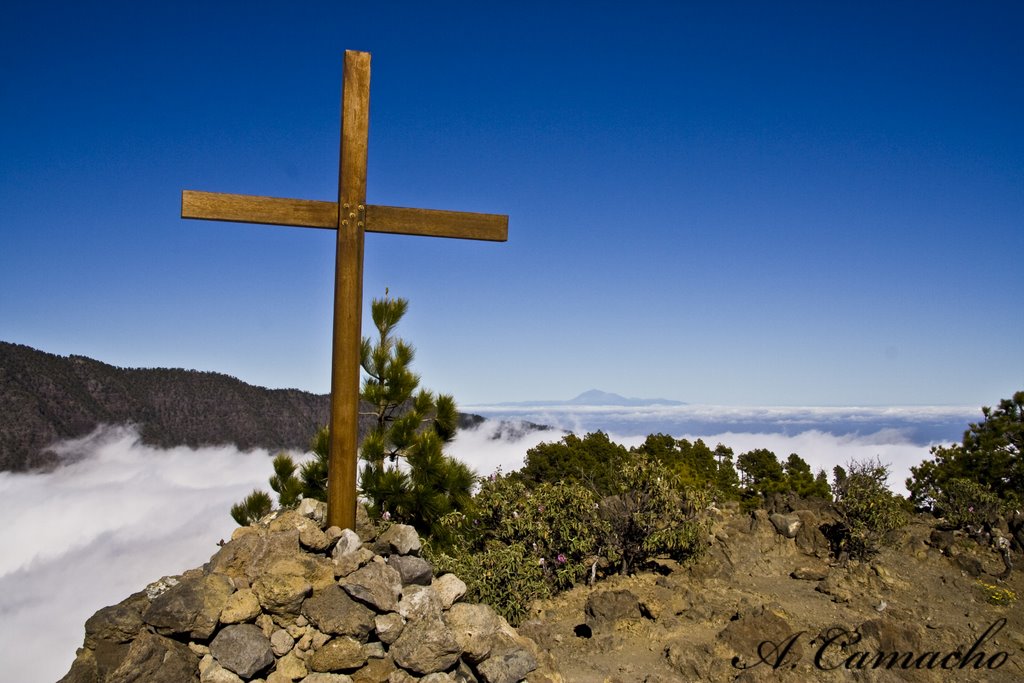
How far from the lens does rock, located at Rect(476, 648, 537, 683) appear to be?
18.5 feet

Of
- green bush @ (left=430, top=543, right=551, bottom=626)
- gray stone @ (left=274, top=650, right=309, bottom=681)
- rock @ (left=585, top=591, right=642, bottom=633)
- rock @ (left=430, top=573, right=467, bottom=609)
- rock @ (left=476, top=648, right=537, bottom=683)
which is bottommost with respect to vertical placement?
rock @ (left=585, top=591, right=642, bottom=633)

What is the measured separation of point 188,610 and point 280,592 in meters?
0.64

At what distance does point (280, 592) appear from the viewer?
17.3 ft

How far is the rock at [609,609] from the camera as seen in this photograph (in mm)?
10758

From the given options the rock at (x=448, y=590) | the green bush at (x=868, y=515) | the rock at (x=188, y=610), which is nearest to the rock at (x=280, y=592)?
the rock at (x=188, y=610)

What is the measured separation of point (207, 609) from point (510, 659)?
2428 mm

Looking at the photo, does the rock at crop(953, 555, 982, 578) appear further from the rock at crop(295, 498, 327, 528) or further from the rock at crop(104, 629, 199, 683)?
the rock at crop(104, 629, 199, 683)

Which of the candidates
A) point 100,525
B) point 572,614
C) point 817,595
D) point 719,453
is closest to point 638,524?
point 572,614

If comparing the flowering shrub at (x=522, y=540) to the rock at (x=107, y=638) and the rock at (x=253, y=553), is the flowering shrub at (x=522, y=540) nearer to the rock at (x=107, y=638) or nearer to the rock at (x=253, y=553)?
the rock at (x=253, y=553)

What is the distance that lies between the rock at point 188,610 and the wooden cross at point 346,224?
124 cm

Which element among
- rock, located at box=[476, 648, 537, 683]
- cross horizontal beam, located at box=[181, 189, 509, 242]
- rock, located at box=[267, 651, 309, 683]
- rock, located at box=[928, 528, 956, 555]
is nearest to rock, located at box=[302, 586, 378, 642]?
rock, located at box=[267, 651, 309, 683]

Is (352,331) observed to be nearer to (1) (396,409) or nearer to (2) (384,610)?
(2) (384,610)

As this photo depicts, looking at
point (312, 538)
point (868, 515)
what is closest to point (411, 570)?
point (312, 538)

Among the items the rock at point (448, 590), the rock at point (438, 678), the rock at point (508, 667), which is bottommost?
the rock at point (508, 667)
